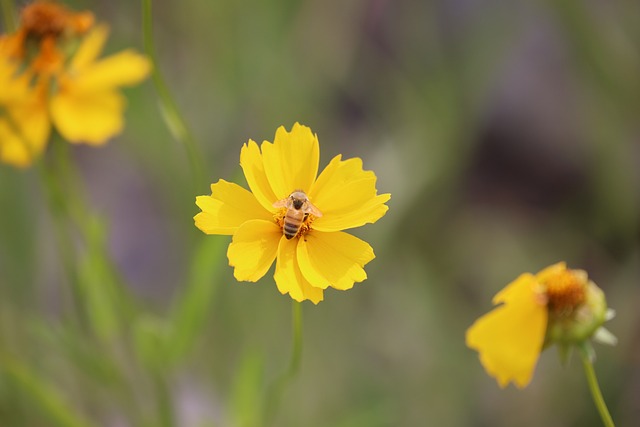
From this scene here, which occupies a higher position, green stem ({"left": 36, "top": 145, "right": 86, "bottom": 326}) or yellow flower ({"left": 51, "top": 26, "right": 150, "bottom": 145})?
yellow flower ({"left": 51, "top": 26, "right": 150, "bottom": 145})

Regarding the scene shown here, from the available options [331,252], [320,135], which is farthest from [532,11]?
[331,252]

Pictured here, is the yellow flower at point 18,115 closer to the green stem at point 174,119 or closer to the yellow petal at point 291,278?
the green stem at point 174,119

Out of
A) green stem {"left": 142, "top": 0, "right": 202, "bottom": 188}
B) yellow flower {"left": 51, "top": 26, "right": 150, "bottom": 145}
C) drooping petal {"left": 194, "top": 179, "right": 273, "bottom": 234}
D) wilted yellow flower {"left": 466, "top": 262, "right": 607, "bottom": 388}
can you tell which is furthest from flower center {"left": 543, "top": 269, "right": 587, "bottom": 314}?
yellow flower {"left": 51, "top": 26, "right": 150, "bottom": 145}

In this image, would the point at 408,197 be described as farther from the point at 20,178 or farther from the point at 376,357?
the point at 20,178

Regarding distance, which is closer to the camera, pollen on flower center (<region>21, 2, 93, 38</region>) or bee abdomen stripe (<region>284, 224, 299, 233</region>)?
bee abdomen stripe (<region>284, 224, 299, 233</region>)

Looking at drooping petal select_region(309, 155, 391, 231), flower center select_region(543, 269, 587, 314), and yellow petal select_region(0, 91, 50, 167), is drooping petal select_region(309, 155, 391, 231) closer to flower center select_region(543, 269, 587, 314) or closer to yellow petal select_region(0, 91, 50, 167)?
flower center select_region(543, 269, 587, 314)

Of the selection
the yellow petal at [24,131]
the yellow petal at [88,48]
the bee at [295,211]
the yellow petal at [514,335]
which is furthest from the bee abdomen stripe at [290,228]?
the yellow petal at [88,48]

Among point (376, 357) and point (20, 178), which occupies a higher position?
point (20, 178)

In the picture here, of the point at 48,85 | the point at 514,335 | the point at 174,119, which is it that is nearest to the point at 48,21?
the point at 48,85
